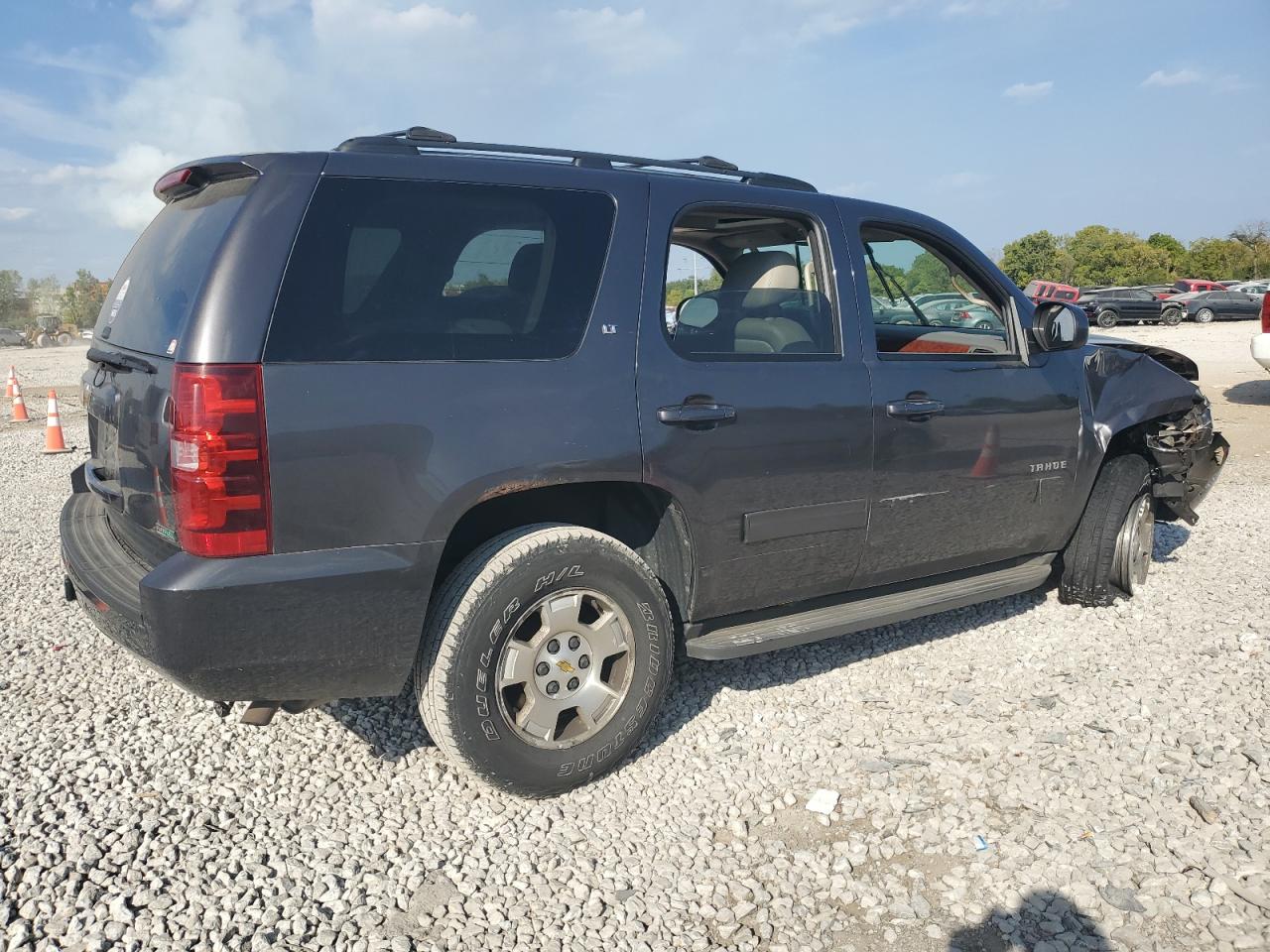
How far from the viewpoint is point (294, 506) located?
2549 mm

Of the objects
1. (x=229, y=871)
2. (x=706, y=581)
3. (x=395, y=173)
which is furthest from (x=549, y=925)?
(x=395, y=173)

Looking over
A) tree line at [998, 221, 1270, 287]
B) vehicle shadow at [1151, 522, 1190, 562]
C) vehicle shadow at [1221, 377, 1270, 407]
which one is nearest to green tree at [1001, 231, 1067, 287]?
tree line at [998, 221, 1270, 287]

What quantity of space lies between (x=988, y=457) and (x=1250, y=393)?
42.0 feet

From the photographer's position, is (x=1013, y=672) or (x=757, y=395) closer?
(x=757, y=395)

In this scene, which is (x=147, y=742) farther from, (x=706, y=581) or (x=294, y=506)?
(x=706, y=581)

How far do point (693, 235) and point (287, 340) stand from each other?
6.28ft

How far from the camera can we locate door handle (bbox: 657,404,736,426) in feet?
10.2

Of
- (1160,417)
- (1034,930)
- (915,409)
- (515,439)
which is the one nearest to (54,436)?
(515,439)

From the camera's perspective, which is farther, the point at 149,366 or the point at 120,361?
the point at 120,361

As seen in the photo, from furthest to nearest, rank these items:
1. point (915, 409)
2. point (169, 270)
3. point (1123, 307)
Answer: point (1123, 307)
point (915, 409)
point (169, 270)

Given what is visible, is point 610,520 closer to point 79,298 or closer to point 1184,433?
point 1184,433

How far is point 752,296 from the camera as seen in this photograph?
364cm

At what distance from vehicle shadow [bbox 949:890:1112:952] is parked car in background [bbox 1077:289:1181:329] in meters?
35.8

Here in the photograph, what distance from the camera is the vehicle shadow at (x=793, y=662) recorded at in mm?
3758
